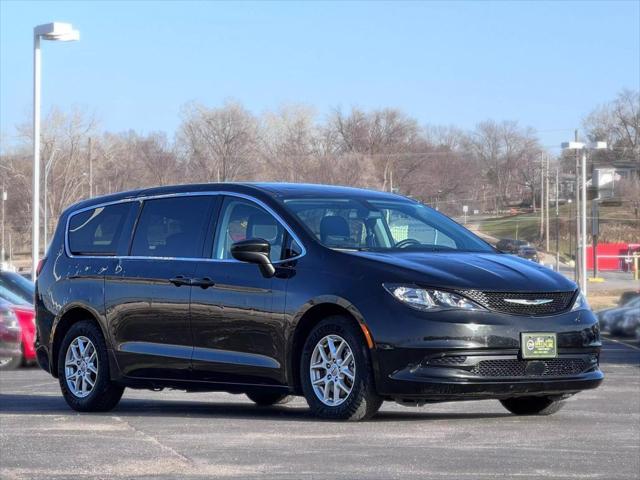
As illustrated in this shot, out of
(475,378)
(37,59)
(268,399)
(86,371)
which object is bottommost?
(268,399)

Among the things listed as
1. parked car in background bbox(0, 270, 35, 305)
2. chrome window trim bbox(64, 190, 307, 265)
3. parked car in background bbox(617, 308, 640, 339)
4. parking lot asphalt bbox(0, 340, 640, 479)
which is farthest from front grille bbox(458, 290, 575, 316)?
parked car in background bbox(617, 308, 640, 339)

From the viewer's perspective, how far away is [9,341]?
57.6 feet

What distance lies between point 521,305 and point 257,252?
1790mm

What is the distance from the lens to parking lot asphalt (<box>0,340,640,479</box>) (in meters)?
6.69

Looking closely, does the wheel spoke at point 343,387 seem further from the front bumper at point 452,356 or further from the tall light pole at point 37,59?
the tall light pole at point 37,59

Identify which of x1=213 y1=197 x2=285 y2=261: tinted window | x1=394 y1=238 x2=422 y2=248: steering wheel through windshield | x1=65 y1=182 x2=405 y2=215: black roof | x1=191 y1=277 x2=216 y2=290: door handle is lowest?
x1=191 y1=277 x2=216 y2=290: door handle

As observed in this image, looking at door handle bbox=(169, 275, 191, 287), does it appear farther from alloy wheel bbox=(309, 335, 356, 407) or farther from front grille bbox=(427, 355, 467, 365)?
front grille bbox=(427, 355, 467, 365)

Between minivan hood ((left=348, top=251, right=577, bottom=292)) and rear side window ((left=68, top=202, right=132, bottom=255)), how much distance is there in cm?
247

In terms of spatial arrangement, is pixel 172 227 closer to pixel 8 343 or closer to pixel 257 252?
pixel 257 252

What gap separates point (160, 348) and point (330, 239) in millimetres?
1615

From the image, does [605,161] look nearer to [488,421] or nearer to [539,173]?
[539,173]

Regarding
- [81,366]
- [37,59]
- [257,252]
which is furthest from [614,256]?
[257,252]

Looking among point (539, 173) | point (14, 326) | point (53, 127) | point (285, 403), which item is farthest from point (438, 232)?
point (539, 173)

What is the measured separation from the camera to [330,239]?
9.09 metres
